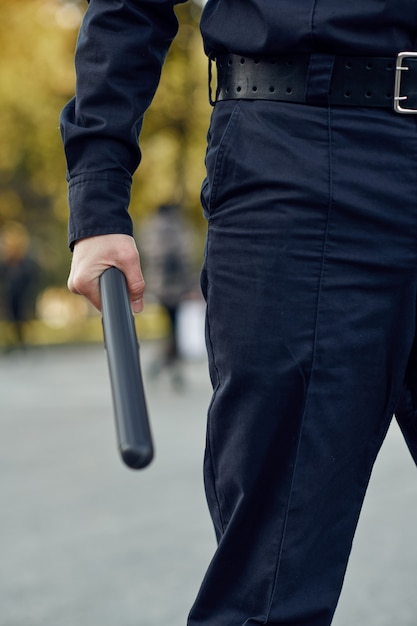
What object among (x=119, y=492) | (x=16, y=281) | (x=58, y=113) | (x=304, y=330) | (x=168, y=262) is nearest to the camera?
(x=304, y=330)

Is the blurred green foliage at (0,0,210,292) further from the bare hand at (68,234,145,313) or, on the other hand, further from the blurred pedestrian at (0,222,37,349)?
the bare hand at (68,234,145,313)

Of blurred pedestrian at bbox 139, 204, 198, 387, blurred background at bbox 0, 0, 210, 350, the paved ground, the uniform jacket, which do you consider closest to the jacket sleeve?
the uniform jacket

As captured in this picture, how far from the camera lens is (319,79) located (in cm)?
182

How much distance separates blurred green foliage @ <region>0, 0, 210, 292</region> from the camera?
19.3 m

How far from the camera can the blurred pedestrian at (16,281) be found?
15234 millimetres

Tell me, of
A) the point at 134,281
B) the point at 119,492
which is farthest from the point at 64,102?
the point at 134,281

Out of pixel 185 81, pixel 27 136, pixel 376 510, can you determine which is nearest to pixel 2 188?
pixel 27 136

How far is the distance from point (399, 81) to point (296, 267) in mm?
346

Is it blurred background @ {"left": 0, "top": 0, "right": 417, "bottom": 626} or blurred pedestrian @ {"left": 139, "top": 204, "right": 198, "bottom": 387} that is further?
blurred pedestrian @ {"left": 139, "top": 204, "right": 198, "bottom": 387}

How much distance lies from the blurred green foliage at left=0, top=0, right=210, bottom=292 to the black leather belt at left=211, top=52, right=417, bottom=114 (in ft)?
53.5

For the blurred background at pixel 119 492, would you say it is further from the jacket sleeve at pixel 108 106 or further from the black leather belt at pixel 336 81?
the black leather belt at pixel 336 81

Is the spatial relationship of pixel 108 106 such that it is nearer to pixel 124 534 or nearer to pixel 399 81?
pixel 399 81

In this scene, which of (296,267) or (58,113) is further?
(58,113)

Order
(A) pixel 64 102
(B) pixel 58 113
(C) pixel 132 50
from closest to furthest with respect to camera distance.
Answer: (C) pixel 132 50, (B) pixel 58 113, (A) pixel 64 102
